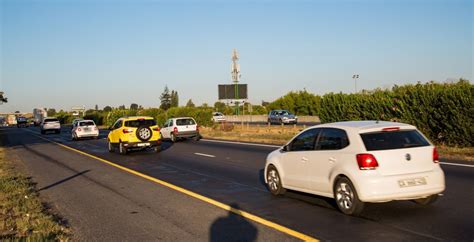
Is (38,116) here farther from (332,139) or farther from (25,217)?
(332,139)

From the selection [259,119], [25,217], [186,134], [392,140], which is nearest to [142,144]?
[186,134]

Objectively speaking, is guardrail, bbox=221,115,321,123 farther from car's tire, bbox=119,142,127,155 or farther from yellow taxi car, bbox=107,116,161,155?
car's tire, bbox=119,142,127,155

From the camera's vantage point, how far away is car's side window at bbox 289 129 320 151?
9.04m

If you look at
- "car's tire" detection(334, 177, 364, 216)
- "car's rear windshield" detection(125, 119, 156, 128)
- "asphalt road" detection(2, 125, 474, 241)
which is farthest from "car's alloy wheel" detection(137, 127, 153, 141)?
"car's tire" detection(334, 177, 364, 216)

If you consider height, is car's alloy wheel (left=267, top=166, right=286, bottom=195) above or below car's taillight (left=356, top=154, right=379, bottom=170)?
below

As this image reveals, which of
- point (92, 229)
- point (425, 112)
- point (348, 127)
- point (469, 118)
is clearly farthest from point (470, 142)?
point (92, 229)

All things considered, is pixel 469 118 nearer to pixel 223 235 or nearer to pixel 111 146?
pixel 223 235

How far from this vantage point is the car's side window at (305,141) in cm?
904

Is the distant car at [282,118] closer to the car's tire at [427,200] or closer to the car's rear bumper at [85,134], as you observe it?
the car's rear bumper at [85,134]

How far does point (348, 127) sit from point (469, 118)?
11.7 m

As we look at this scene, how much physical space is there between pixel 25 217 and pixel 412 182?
665cm

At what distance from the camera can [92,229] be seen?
768 centimetres

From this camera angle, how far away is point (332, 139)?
28.1 ft

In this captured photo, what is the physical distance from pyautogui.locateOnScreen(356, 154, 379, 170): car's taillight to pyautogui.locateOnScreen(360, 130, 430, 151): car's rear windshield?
169mm
